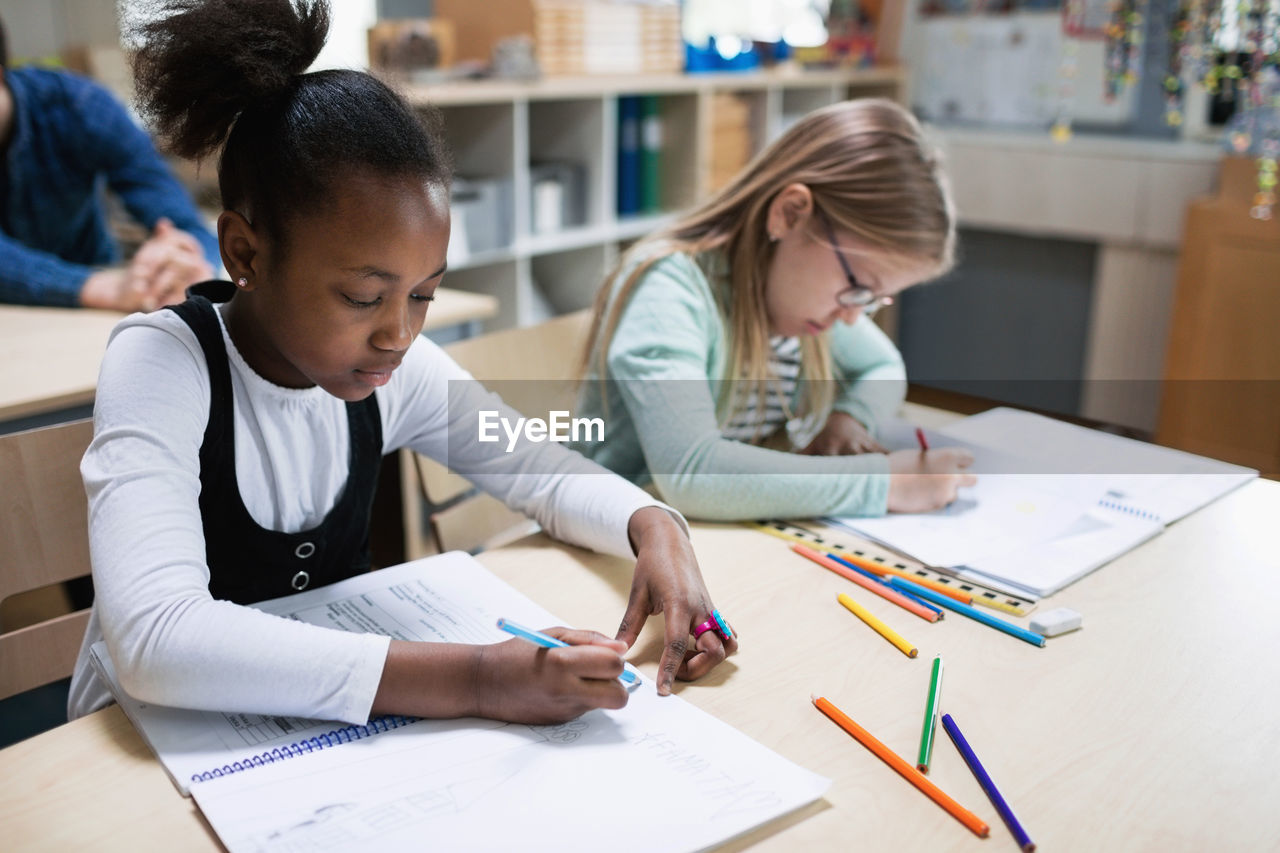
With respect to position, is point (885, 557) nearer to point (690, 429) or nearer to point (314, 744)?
point (690, 429)

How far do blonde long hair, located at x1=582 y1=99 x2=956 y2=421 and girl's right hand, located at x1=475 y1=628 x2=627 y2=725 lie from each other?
25.0 inches

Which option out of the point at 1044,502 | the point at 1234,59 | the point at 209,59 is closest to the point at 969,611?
the point at 1044,502

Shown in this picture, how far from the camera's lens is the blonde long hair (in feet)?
4.25

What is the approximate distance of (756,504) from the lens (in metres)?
1.12

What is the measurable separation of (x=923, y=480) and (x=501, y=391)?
537mm

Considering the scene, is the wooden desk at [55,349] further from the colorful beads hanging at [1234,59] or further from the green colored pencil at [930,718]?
the colorful beads hanging at [1234,59]

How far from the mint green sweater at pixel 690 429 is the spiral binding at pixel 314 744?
0.47m

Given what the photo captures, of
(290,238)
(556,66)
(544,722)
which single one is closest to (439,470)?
(290,238)

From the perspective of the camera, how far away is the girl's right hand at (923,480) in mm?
1155

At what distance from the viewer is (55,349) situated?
161 cm

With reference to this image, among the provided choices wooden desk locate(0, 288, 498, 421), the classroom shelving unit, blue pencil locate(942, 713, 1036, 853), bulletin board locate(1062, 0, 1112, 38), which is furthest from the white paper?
bulletin board locate(1062, 0, 1112, 38)

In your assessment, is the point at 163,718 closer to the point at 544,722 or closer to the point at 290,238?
the point at 544,722

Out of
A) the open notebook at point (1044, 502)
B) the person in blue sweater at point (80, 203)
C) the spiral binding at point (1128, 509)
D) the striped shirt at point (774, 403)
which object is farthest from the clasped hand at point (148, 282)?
the spiral binding at point (1128, 509)

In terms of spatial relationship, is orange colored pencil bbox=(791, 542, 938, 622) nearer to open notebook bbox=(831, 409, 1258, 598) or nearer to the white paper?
open notebook bbox=(831, 409, 1258, 598)
